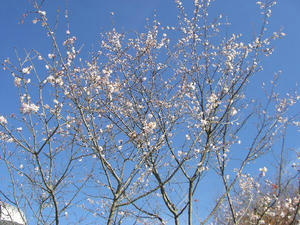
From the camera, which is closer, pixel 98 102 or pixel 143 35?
pixel 98 102

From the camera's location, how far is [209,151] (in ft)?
16.5

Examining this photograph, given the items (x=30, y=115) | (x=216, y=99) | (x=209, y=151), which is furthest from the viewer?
(x=216, y=99)

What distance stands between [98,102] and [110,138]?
0.91m

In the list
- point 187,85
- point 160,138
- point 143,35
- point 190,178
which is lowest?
point 190,178

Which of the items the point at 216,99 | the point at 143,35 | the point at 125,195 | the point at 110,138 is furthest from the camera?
the point at 143,35

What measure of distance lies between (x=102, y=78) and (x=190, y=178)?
244 cm

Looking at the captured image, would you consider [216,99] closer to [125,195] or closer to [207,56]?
[207,56]

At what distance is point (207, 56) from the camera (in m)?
6.02

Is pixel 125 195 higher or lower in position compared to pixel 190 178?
lower

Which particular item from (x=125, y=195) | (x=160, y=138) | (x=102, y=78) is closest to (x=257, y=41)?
(x=160, y=138)

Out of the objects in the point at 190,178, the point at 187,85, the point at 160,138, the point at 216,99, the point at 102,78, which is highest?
the point at 187,85

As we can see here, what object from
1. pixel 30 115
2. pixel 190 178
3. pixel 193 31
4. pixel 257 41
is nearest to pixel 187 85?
pixel 193 31

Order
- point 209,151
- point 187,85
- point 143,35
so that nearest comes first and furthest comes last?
point 209,151 < point 187,85 < point 143,35

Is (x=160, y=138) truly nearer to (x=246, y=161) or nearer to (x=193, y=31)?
(x=246, y=161)
